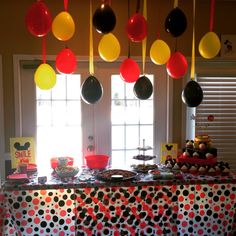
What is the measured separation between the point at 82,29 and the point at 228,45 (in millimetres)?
1872

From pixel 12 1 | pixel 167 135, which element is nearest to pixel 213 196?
pixel 167 135

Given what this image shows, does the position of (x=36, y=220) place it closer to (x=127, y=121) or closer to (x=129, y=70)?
(x=129, y=70)

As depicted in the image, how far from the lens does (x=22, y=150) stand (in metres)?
3.40

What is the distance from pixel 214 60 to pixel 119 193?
226 centimetres

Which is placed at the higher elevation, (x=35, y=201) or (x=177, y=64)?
(x=177, y=64)

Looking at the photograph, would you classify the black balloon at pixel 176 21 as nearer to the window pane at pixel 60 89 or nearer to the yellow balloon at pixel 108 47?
the yellow balloon at pixel 108 47

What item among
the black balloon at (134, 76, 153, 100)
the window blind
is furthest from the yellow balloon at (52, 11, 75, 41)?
the window blind

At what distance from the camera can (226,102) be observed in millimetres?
3906

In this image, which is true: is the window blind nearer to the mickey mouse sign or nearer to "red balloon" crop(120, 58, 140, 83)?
"red balloon" crop(120, 58, 140, 83)

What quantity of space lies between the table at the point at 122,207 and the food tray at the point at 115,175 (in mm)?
52

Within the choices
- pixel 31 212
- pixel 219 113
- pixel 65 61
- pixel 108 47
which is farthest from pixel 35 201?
pixel 219 113

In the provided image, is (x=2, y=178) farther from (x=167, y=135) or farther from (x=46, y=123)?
(x=167, y=135)

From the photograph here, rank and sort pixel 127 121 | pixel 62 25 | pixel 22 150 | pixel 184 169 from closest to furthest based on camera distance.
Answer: pixel 62 25, pixel 184 169, pixel 22 150, pixel 127 121

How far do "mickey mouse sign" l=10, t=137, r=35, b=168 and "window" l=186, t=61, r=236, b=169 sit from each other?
2.02 m
